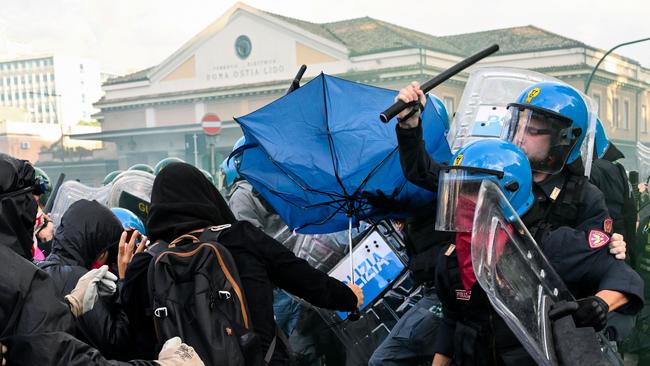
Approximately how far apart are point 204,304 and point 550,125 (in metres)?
1.62

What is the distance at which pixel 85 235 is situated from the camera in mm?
3381

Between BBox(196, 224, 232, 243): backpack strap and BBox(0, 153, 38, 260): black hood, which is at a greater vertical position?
BBox(0, 153, 38, 260): black hood

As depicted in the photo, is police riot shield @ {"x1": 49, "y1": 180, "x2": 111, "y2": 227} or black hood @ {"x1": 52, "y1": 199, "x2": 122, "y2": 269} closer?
black hood @ {"x1": 52, "y1": 199, "x2": 122, "y2": 269}

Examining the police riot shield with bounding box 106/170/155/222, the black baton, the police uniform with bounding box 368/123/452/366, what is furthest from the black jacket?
the police riot shield with bounding box 106/170/155/222

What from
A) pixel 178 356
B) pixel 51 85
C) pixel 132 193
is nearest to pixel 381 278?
pixel 178 356

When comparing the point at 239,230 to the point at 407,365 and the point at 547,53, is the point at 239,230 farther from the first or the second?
the point at 547,53

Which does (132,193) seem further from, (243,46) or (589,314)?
(243,46)

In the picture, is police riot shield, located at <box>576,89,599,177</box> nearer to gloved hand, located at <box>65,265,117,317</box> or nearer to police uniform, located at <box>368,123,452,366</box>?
police uniform, located at <box>368,123,452,366</box>

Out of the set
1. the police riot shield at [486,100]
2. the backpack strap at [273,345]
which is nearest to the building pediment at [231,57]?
the police riot shield at [486,100]

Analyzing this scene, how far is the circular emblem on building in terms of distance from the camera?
1747 inches

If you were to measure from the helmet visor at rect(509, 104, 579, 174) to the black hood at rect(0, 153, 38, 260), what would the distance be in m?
1.92

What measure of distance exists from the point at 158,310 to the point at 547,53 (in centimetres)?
2513

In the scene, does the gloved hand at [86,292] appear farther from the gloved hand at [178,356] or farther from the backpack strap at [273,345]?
the backpack strap at [273,345]

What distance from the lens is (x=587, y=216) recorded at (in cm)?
288
